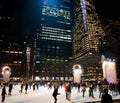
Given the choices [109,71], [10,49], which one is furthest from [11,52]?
[109,71]

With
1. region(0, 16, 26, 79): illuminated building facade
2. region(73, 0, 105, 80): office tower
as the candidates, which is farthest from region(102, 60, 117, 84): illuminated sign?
region(0, 16, 26, 79): illuminated building facade

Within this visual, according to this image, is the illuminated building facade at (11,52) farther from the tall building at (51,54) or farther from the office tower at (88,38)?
the office tower at (88,38)

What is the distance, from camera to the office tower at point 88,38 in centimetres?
14512

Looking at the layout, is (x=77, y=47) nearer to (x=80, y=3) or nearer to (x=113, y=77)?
(x=80, y=3)

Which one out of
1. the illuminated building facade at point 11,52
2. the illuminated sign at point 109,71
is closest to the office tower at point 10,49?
the illuminated building facade at point 11,52

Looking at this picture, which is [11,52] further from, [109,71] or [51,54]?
[109,71]

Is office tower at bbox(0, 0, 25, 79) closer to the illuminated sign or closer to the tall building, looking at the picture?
the tall building

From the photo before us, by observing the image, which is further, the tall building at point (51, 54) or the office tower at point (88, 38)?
the tall building at point (51, 54)

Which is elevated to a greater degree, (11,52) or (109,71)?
(11,52)

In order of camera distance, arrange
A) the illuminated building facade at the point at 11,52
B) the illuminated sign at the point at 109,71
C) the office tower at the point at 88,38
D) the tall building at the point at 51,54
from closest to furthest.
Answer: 1. the illuminated sign at the point at 109,71
2. the illuminated building facade at the point at 11,52
3. the office tower at the point at 88,38
4. the tall building at the point at 51,54

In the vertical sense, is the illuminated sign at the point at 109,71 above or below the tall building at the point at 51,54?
below

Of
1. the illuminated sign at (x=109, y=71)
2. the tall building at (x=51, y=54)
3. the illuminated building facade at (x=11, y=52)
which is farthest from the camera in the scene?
the tall building at (x=51, y=54)

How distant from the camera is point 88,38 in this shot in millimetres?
170000

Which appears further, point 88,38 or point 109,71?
point 88,38
